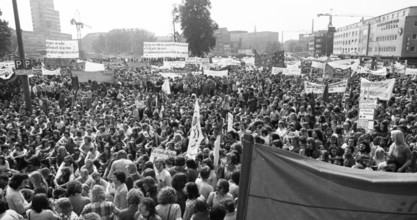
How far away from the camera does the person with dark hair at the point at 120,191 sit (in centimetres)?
487

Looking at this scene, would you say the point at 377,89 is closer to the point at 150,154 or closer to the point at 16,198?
the point at 150,154

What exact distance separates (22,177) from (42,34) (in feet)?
506

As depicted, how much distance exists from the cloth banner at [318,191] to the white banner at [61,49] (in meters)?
21.6

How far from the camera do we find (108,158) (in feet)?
25.9

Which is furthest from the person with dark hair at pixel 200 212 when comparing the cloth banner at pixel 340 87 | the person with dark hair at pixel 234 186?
the cloth banner at pixel 340 87

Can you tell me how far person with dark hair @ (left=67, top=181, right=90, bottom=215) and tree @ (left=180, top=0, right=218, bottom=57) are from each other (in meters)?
50.3

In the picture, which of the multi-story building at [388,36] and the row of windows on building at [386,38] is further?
the row of windows on building at [386,38]

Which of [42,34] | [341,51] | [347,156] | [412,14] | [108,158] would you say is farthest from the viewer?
[42,34]

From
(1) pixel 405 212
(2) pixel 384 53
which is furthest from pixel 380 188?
(2) pixel 384 53

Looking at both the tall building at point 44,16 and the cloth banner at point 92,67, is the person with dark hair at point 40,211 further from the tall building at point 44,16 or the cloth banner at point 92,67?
the tall building at point 44,16

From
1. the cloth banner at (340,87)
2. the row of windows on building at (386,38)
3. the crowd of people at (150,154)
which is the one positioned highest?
the row of windows on building at (386,38)

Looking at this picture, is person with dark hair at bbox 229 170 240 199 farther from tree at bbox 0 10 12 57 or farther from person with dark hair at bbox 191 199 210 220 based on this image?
tree at bbox 0 10 12 57

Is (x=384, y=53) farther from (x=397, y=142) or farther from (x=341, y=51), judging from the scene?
(x=397, y=142)

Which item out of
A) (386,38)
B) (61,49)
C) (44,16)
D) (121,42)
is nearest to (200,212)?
(61,49)
